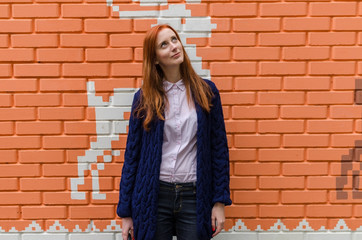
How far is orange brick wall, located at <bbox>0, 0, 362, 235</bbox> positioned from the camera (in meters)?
2.38

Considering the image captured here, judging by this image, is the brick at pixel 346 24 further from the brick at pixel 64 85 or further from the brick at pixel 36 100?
the brick at pixel 36 100

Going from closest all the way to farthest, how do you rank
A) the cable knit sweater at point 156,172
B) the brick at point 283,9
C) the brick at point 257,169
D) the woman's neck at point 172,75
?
the cable knit sweater at point 156,172
the woman's neck at point 172,75
the brick at point 283,9
the brick at point 257,169

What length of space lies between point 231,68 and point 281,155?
719 mm

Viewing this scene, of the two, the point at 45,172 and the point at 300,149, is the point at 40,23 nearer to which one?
the point at 45,172

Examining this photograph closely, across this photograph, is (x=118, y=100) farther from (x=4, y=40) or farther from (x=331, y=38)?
(x=331, y=38)

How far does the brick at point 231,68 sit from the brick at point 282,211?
0.99 m

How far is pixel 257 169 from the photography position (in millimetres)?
2467

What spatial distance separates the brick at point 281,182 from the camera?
8.11ft

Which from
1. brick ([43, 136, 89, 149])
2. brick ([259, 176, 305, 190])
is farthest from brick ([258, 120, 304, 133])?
brick ([43, 136, 89, 149])

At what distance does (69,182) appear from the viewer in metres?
2.49

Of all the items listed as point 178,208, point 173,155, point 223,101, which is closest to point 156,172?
point 173,155

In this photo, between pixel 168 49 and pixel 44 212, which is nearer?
pixel 168 49

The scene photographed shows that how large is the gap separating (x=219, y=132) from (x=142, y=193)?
562 millimetres

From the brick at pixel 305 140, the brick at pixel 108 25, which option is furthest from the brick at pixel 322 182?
the brick at pixel 108 25
